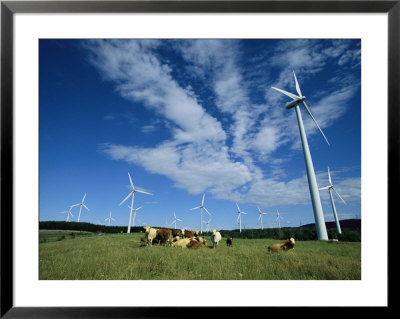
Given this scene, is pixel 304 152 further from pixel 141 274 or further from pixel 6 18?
pixel 6 18

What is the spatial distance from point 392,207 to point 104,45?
5.13 meters

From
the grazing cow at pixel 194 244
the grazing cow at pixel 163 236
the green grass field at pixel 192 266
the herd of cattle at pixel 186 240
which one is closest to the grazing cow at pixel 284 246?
the herd of cattle at pixel 186 240

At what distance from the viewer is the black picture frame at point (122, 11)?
3.27m

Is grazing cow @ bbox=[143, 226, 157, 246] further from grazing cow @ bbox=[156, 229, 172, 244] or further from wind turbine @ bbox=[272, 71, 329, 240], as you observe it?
wind turbine @ bbox=[272, 71, 329, 240]

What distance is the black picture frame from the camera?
3.27m

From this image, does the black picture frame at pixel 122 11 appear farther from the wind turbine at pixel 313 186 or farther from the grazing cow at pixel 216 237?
the grazing cow at pixel 216 237

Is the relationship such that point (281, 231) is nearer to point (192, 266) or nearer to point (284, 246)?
point (284, 246)

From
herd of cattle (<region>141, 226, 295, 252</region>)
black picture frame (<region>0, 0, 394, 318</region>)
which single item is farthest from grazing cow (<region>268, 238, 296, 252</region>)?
black picture frame (<region>0, 0, 394, 318</region>)

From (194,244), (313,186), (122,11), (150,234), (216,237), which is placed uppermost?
(122,11)

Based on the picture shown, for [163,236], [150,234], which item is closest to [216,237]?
[163,236]

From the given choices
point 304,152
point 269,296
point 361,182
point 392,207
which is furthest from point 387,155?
point 269,296

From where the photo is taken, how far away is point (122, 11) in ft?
11.7

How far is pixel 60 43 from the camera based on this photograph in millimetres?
3953

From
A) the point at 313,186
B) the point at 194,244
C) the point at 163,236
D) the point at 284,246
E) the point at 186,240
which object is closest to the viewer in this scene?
the point at 284,246
